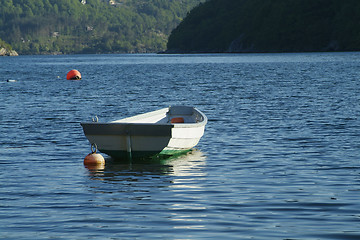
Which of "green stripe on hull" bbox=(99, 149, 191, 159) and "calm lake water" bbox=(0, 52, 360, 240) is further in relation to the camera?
"green stripe on hull" bbox=(99, 149, 191, 159)

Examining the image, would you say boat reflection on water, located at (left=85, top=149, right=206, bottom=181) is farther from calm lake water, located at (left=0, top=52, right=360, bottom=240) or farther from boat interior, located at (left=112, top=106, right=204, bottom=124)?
boat interior, located at (left=112, top=106, right=204, bottom=124)

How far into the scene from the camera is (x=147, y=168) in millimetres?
21266

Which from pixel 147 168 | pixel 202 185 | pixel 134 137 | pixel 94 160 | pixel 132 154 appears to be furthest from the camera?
pixel 132 154

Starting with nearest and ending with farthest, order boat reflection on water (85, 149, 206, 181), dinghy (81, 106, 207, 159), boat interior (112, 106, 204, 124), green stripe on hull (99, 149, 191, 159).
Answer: boat reflection on water (85, 149, 206, 181) → dinghy (81, 106, 207, 159) → green stripe on hull (99, 149, 191, 159) → boat interior (112, 106, 204, 124)

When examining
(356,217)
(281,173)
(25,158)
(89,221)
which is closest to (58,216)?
(89,221)

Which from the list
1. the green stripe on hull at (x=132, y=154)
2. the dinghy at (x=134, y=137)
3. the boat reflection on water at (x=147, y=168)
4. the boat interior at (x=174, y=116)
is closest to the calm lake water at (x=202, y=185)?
the boat reflection on water at (x=147, y=168)

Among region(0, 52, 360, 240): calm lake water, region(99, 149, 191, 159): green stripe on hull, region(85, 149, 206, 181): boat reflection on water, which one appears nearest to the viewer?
region(0, 52, 360, 240): calm lake water

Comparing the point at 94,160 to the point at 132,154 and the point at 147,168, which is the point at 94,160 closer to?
the point at 132,154

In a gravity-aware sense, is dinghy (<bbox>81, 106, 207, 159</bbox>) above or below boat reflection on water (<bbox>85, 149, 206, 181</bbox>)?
above

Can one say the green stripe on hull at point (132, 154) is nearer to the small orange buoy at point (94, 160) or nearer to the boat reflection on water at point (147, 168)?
the boat reflection on water at point (147, 168)

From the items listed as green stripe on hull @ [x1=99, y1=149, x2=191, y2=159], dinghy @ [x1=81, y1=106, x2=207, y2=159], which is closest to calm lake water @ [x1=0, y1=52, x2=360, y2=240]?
green stripe on hull @ [x1=99, y1=149, x2=191, y2=159]

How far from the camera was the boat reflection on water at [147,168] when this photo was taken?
20078 mm

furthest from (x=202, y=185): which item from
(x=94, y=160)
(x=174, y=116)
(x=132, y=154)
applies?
(x=174, y=116)

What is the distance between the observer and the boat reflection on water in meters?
20.1
